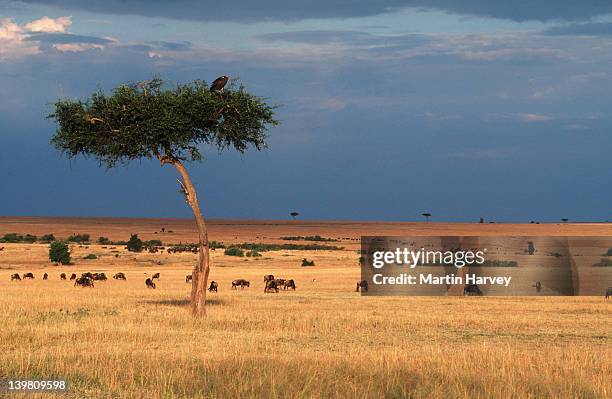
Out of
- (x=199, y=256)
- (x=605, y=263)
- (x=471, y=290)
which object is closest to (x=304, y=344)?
(x=199, y=256)

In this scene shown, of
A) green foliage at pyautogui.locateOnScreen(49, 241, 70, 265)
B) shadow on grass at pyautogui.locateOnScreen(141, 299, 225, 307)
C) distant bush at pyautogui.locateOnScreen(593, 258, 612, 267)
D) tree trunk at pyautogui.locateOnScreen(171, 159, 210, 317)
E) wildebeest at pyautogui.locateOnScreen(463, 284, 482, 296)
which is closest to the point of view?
tree trunk at pyautogui.locateOnScreen(171, 159, 210, 317)

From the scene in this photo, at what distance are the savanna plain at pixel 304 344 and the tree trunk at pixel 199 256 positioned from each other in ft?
2.24

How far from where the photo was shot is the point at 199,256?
33.2 m

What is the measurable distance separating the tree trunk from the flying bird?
3.02m

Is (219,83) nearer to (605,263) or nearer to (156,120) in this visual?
(156,120)

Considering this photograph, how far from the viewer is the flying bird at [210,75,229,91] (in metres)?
33.2

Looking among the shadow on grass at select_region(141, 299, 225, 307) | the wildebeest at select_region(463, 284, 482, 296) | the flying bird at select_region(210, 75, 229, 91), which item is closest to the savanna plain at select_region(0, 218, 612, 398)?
the shadow on grass at select_region(141, 299, 225, 307)

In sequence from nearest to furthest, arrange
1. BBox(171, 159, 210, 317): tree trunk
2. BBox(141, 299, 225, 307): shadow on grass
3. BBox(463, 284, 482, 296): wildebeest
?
BBox(171, 159, 210, 317): tree trunk
BBox(141, 299, 225, 307): shadow on grass
BBox(463, 284, 482, 296): wildebeest

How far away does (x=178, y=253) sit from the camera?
101188 millimetres

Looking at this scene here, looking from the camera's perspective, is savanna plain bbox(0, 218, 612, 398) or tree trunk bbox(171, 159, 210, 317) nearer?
savanna plain bbox(0, 218, 612, 398)

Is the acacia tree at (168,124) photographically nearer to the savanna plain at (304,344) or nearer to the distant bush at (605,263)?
the savanna plain at (304,344)

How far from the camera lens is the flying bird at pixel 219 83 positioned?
33.2 metres

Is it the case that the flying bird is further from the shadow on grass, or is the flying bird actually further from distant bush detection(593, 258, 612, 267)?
distant bush detection(593, 258, 612, 267)

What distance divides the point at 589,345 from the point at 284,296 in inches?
859
